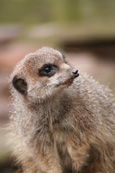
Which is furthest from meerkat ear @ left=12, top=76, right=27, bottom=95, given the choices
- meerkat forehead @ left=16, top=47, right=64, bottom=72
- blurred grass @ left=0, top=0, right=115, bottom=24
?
blurred grass @ left=0, top=0, right=115, bottom=24

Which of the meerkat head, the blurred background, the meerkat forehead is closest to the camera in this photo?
the meerkat head

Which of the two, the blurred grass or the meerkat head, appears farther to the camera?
the blurred grass

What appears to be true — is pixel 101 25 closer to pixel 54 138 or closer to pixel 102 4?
pixel 102 4

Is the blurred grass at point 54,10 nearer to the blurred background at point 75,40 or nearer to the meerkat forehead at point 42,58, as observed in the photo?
the blurred background at point 75,40

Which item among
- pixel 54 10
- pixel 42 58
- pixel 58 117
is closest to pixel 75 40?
pixel 54 10

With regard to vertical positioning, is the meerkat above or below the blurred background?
below

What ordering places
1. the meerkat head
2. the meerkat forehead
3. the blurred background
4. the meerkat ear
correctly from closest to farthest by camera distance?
the meerkat head
the meerkat forehead
the meerkat ear
the blurred background

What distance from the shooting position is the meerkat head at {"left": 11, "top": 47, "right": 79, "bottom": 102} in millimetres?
4953

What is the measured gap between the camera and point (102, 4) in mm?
13562

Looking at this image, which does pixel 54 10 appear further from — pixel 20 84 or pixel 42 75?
pixel 42 75

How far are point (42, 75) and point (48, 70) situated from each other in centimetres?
8

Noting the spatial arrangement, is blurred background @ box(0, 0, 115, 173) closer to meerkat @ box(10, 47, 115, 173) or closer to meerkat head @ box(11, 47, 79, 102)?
meerkat @ box(10, 47, 115, 173)

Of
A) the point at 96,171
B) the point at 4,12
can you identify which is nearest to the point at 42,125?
the point at 96,171

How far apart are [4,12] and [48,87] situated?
37.4 feet
